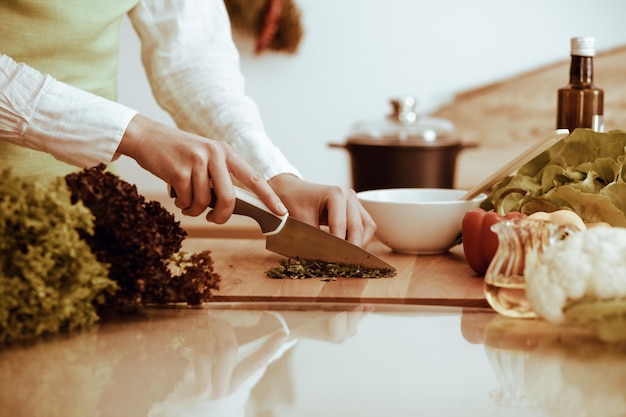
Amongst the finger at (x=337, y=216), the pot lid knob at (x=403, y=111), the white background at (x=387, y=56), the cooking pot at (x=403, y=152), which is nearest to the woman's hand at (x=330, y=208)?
the finger at (x=337, y=216)

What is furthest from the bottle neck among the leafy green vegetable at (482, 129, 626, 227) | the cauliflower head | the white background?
the white background

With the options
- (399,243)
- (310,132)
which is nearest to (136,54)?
(310,132)

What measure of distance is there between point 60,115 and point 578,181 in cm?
78

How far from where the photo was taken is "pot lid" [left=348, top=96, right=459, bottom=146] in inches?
95.4

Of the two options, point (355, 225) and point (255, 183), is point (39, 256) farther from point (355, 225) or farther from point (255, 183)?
point (355, 225)

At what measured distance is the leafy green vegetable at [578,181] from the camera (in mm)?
1281

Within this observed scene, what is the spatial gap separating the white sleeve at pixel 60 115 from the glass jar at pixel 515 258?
0.58 metres

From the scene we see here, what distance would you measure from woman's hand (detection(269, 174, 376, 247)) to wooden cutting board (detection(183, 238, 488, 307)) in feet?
0.23

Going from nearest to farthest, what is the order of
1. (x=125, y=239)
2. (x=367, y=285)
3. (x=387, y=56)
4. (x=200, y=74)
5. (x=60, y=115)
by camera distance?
(x=125, y=239) → (x=367, y=285) → (x=60, y=115) → (x=200, y=74) → (x=387, y=56)

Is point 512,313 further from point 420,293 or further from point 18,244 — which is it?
point 18,244

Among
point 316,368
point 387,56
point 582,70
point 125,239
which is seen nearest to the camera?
point 316,368

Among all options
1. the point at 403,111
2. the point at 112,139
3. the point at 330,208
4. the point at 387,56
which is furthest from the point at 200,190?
the point at 387,56

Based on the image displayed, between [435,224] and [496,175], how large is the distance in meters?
0.13

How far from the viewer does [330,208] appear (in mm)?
1418
